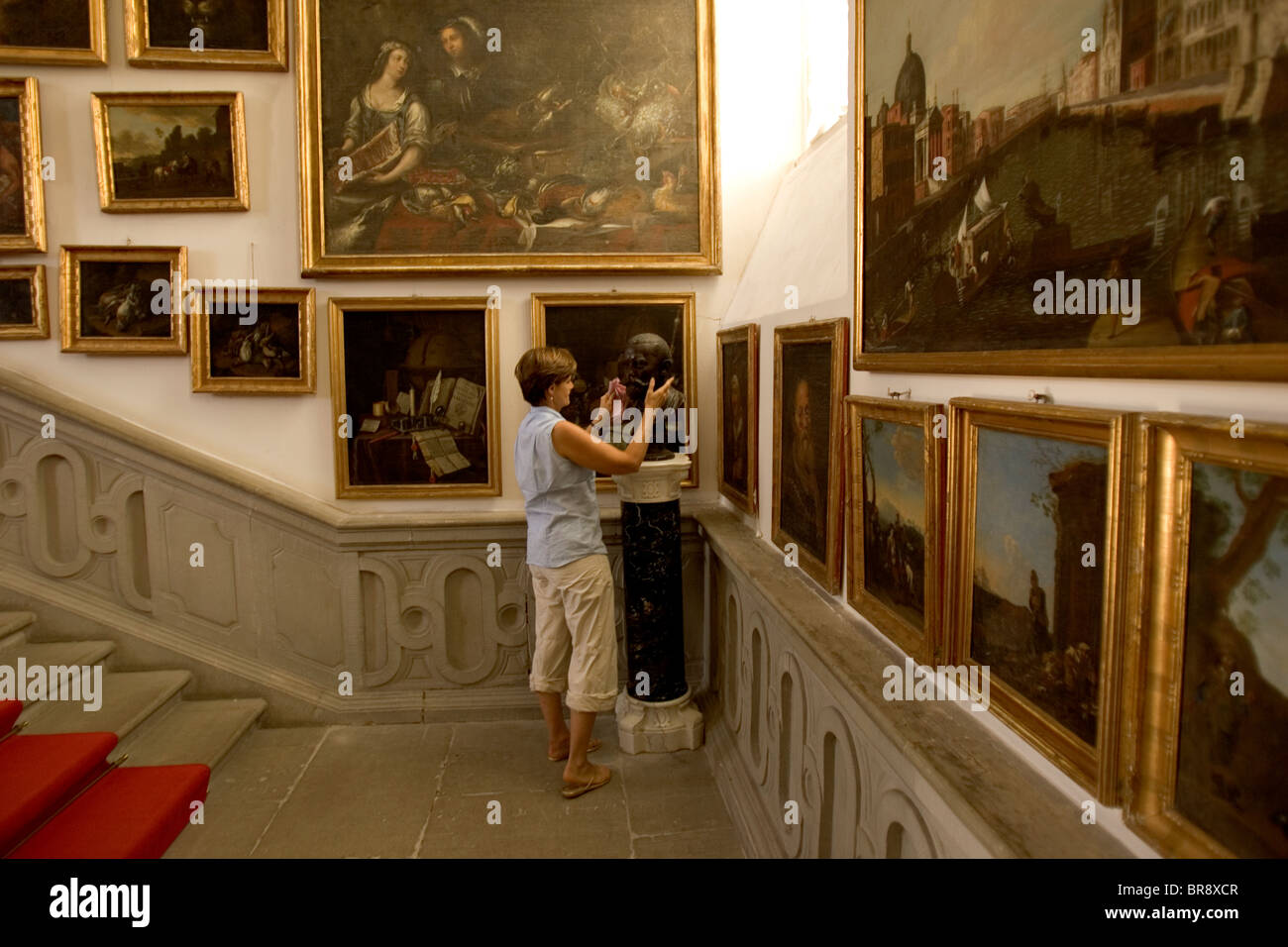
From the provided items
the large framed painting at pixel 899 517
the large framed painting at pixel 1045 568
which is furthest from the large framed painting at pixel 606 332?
the large framed painting at pixel 1045 568

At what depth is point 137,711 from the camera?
16.6ft

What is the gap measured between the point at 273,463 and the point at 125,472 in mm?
934

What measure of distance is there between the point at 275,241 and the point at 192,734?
320cm

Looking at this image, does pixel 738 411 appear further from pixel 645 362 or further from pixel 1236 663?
pixel 1236 663

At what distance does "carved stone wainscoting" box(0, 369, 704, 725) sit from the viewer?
5594 millimetres

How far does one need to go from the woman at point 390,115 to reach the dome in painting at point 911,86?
3737 millimetres

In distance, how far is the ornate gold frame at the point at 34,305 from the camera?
18.1 ft

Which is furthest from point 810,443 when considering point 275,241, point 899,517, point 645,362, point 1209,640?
point 275,241

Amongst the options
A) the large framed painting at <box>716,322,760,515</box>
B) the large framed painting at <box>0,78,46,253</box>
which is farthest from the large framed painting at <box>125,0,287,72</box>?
the large framed painting at <box>716,322,760,515</box>

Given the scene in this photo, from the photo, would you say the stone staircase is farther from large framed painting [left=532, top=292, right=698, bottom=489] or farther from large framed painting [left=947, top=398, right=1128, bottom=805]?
large framed painting [left=947, top=398, right=1128, bottom=805]

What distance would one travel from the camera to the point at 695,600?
19.8 feet

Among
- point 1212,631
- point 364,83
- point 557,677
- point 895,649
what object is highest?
point 364,83
